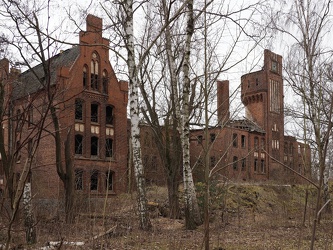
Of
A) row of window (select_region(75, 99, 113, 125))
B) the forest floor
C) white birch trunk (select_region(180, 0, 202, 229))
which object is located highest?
row of window (select_region(75, 99, 113, 125))

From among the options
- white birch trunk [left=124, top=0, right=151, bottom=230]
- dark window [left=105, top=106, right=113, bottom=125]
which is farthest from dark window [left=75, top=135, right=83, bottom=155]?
white birch trunk [left=124, top=0, right=151, bottom=230]

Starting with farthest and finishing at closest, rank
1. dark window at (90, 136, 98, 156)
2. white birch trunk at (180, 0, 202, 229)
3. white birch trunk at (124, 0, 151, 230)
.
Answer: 1. dark window at (90, 136, 98, 156)
2. white birch trunk at (180, 0, 202, 229)
3. white birch trunk at (124, 0, 151, 230)

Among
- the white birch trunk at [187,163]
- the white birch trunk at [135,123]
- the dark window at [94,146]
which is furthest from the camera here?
the dark window at [94,146]

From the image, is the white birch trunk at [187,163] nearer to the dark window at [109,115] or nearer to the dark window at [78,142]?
the dark window at [78,142]

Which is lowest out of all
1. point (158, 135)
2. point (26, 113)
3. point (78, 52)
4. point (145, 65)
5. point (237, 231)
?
point (237, 231)

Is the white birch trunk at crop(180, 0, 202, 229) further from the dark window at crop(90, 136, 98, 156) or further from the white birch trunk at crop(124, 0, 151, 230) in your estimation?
the dark window at crop(90, 136, 98, 156)

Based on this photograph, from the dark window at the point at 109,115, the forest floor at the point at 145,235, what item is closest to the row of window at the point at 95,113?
the dark window at the point at 109,115

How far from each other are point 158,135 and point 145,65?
311 cm

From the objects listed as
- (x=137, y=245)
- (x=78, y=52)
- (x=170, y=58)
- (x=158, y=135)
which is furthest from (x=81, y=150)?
(x=137, y=245)

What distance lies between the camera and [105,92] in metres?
29.5

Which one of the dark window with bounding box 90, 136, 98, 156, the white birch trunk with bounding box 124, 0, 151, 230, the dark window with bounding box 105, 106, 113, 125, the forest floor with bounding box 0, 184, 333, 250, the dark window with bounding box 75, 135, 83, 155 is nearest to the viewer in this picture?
the forest floor with bounding box 0, 184, 333, 250

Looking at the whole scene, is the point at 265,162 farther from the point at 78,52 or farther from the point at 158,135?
the point at 158,135

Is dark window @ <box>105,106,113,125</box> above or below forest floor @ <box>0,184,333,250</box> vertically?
above

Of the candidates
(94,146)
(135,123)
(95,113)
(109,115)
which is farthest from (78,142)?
(135,123)
